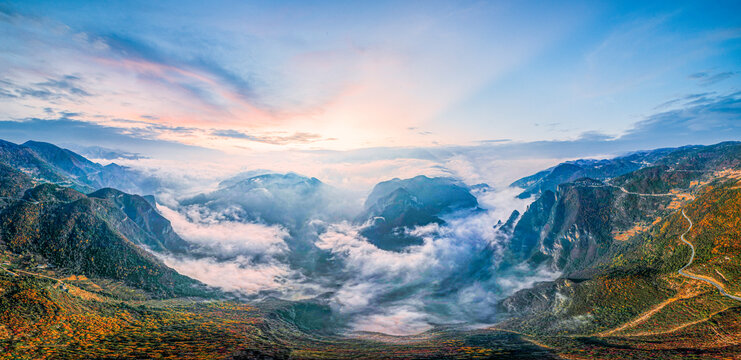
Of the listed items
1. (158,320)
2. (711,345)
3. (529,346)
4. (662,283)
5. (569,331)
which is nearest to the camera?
(711,345)

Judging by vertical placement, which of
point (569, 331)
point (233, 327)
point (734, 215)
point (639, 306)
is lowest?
point (569, 331)

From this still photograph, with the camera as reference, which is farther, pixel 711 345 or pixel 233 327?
pixel 233 327

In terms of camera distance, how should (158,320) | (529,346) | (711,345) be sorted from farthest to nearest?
(158,320) → (529,346) → (711,345)

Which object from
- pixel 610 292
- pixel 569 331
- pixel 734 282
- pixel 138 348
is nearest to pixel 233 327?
pixel 138 348

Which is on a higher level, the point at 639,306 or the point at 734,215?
the point at 734,215

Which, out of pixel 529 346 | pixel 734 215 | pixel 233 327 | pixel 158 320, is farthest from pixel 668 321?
pixel 158 320

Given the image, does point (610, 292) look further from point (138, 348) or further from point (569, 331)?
point (138, 348)

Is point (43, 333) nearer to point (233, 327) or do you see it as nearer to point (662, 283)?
point (233, 327)

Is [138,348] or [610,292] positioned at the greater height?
[138,348]

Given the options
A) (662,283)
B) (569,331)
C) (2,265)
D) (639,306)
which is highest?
(2,265)
